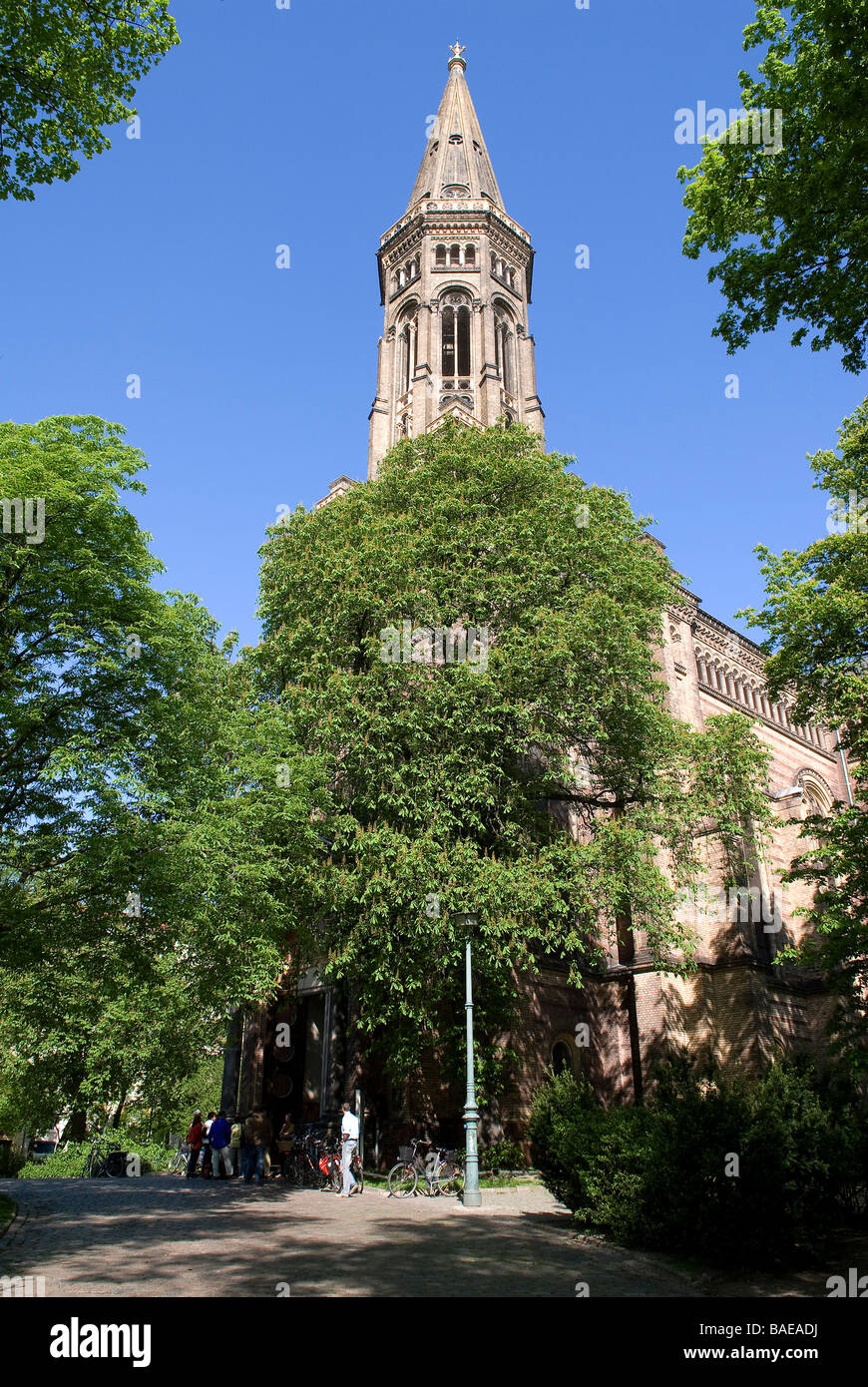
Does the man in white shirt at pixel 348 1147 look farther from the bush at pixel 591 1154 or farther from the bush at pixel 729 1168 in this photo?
the bush at pixel 729 1168

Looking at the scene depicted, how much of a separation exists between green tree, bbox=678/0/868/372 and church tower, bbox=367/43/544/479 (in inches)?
938

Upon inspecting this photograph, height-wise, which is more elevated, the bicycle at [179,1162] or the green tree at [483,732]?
the green tree at [483,732]

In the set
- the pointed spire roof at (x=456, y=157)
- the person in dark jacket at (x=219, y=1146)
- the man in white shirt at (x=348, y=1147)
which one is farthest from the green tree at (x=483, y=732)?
the pointed spire roof at (x=456, y=157)

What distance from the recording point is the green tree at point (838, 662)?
50.3ft

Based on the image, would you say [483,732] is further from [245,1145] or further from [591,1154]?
[245,1145]

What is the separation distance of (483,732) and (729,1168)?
10.3 m

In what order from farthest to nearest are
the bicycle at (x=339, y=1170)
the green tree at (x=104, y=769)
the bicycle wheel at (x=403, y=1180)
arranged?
the bicycle at (x=339, y=1170)
the bicycle wheel at (x=403, y=1180)
the green tree at (x=104, y=769)

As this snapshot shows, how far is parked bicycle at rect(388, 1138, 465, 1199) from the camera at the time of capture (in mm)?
17250

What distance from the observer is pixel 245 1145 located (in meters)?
20.9

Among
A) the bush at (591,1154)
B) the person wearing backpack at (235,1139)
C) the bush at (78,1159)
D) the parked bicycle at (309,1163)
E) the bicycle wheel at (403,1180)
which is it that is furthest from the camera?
the bush at (78,1159)

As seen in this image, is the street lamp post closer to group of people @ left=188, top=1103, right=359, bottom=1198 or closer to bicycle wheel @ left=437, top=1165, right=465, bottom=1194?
bicycle wheel @ left=437, top=1165, right=465, bottom=1194

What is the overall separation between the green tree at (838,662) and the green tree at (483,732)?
226cm

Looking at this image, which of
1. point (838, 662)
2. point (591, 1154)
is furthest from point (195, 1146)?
point (838, 662)

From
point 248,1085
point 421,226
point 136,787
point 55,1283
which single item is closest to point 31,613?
point 136,787
